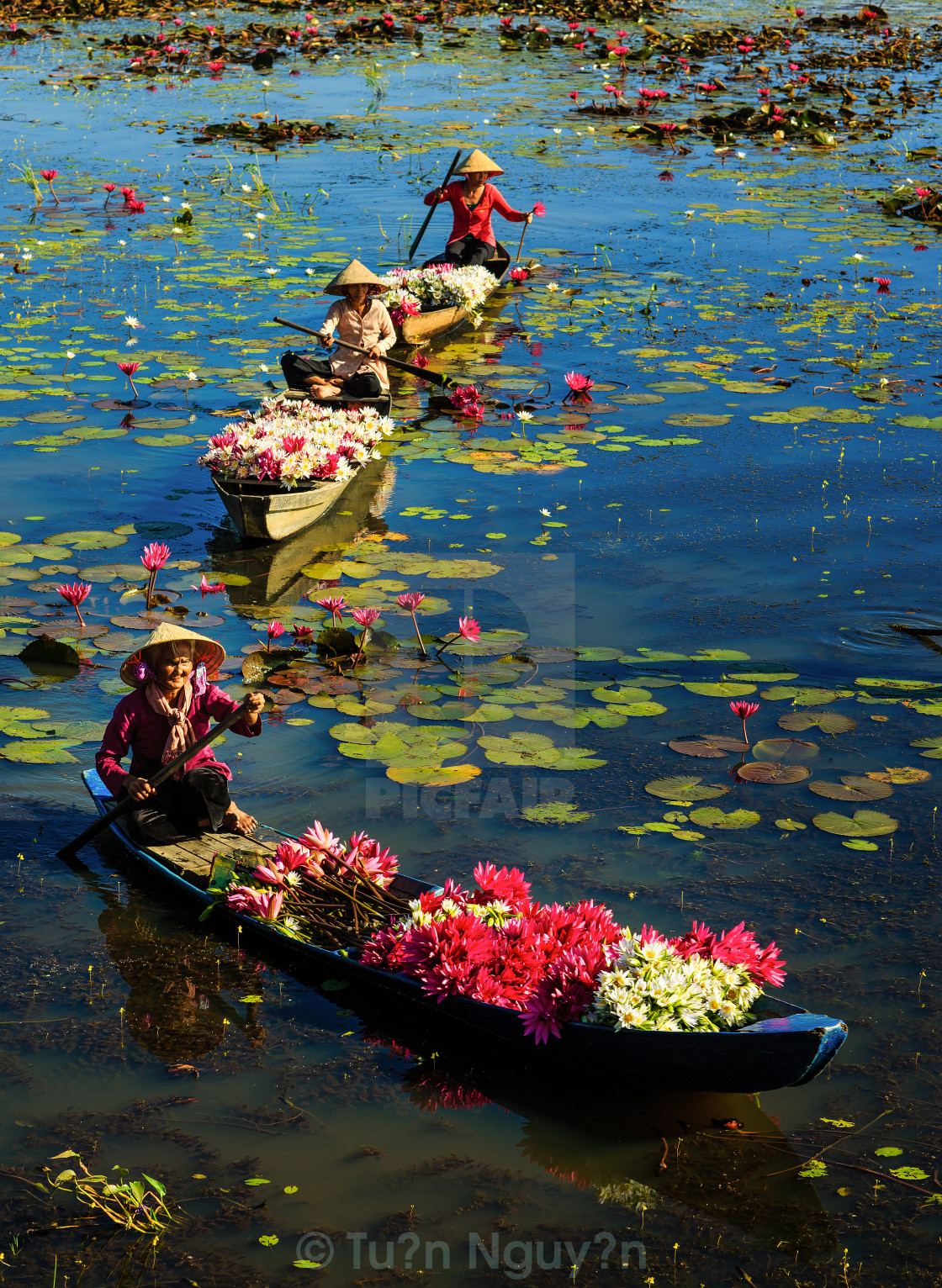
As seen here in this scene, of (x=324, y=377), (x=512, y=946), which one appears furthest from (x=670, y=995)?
(x=324, y=377)

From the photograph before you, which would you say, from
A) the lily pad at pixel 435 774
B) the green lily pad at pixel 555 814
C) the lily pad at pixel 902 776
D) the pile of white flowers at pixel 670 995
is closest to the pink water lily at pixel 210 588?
the lily pad at pixel 435 774

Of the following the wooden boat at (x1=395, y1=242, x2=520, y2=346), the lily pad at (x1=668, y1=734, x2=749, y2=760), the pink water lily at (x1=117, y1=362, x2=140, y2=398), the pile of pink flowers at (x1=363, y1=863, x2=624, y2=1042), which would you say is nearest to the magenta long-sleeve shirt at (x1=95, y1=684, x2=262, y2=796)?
the pile of pink flowers at (x1=363, y1=863, x2=624, y2=1042)

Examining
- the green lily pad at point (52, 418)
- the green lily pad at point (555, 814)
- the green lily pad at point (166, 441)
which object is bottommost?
the green lily pad at point (555, 814)

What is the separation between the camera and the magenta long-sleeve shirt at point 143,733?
16.4 ft

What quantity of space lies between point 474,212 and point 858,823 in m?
9.96

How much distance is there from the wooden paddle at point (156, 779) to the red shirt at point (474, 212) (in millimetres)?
9836

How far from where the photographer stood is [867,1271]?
3.38 meters

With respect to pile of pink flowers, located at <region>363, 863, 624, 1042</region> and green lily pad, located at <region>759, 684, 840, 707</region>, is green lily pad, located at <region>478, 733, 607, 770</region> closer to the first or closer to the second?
green lily pad, located at <region>759, 684, 840, 707</region>

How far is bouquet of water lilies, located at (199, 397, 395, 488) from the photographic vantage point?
799cm

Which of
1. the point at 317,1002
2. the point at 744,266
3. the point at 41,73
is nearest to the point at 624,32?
the point at 41,73

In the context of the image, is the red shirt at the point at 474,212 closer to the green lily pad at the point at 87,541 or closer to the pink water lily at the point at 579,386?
the pink water lily at the point at 579,386

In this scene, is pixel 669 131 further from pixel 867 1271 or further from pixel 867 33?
pixel 867 1271

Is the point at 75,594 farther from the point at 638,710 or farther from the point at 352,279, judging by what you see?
the point at 352,279

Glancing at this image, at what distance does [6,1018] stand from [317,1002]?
1080 millimetres
